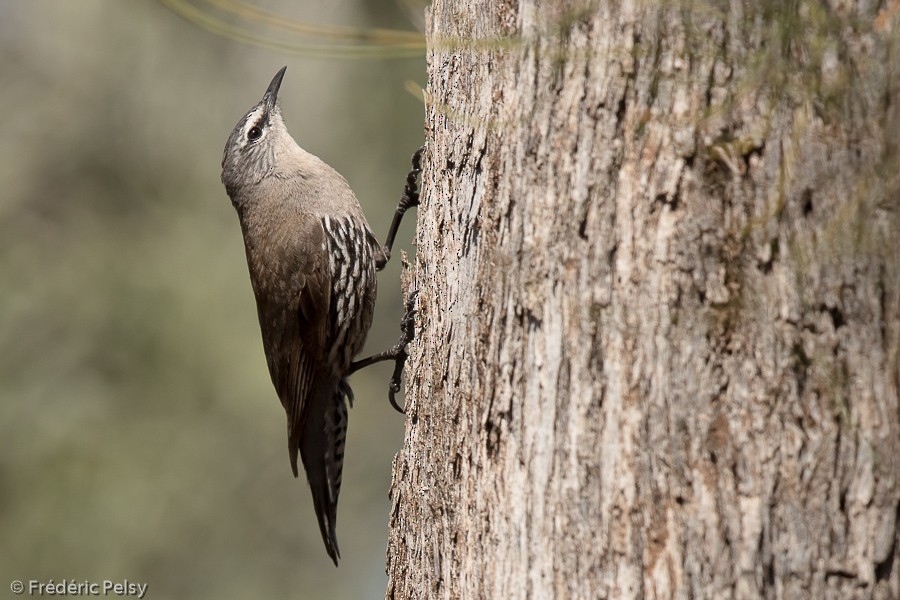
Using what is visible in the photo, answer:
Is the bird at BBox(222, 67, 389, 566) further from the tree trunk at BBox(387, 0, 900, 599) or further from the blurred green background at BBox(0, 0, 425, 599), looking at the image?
the tree trunk at BBox(387, 0, 900, 599)

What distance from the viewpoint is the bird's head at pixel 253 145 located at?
4.57 meters

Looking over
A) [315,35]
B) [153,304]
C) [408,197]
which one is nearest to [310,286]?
[408,197]

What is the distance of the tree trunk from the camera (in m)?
1.63

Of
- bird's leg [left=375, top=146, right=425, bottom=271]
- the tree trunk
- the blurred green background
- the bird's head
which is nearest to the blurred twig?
the tree trunk

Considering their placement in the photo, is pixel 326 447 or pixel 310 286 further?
pixel 326 447

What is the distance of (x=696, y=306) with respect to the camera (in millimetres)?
1729

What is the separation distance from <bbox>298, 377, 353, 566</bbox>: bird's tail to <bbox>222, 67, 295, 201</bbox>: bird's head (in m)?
1.07

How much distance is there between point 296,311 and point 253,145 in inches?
36.0

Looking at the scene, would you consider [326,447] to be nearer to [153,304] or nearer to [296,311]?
[296,311]

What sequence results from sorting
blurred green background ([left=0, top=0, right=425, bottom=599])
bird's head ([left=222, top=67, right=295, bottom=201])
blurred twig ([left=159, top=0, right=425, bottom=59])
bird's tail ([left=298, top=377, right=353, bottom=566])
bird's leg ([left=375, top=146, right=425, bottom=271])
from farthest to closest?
blurred green background ([left=0, top=0, right=425, bottom=599]) → bird's head ([left=222, top=67, right=295, bottom=201]) → bird's tail ([left=298, top=377, right=353, bottom=566]) → bird's leg ([left=375, top=146, right=425, bottom=271]) → blurred twig ([left=159, top=0, right=425, bottom=59])

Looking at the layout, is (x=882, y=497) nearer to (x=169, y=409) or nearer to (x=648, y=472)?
(x=648, y=472)

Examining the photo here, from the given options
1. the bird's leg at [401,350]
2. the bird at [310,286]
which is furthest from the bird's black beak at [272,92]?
the bird's leg at [401,350]

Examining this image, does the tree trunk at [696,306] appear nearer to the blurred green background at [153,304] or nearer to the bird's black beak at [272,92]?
the bird's black beak at [272,92]

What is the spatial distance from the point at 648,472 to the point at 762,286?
0.40 metres
